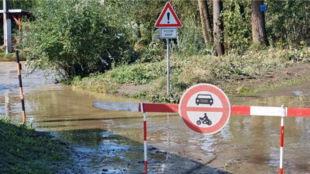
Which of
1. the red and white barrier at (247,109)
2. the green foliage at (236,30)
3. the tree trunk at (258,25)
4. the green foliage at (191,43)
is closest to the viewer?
the red and white barrier at (247,109)

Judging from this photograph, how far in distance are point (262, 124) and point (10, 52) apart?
90.2 feet

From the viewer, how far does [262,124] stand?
33.5 ft

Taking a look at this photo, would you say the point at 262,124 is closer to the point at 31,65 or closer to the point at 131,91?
the point at 131,91

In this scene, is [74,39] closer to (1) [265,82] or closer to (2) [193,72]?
(2) [193,72]

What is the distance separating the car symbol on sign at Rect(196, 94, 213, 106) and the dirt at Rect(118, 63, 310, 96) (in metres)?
8.47

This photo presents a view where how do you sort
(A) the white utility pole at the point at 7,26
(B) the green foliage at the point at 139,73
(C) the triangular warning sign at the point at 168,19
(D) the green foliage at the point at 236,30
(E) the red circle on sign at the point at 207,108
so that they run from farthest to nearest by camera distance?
(A) the white utility pole at the point at 7,26 → (D) the green foliage at the point at 236,30 → (B) the green foliage at the point at 139,73 → (C) the triangular warning sign at the point at 168,19 → (E) the red circle on sign at the point at 207,108

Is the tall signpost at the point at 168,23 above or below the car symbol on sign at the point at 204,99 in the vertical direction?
above

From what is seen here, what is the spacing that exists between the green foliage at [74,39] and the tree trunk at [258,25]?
567cm

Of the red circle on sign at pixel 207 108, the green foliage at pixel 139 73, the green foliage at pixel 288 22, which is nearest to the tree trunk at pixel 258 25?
the green foliage at pixel 288 22

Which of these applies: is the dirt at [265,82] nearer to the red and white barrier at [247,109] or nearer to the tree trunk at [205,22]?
the tree trunk at [205,22]

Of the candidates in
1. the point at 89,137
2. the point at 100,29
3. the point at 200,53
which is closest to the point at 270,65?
the point at 200,53

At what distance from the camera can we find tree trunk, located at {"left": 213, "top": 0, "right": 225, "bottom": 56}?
21.0 meters

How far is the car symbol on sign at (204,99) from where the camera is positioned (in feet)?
18.9

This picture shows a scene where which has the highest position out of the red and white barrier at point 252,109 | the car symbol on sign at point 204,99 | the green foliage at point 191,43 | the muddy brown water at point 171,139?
the green foliage at point 191,43
